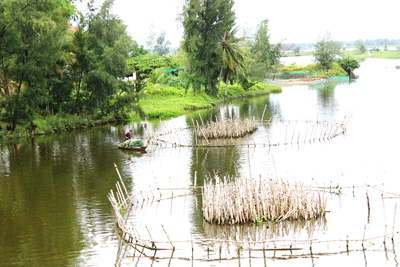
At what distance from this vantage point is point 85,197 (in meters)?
13.3

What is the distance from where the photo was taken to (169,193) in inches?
519

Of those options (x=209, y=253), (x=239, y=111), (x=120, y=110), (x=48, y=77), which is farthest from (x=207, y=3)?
(x=209, y=253)

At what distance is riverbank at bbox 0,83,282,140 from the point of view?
2589 centimetres

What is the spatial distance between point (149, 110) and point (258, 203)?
2419 centimetres

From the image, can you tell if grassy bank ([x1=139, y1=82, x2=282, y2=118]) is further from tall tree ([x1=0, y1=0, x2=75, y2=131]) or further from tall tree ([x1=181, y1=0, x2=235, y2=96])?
tall tree ([x1=0, y1=0, x2=75, y2=131])

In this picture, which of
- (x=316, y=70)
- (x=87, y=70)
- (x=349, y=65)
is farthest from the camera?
(x=349, y=65)

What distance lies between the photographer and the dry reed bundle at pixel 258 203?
33.2 ft

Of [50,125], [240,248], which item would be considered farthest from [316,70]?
[240,248]

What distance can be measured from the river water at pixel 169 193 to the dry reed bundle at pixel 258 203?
277 mm

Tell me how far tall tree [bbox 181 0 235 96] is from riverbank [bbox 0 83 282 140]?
2.37 metres

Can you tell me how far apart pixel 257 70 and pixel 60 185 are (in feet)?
128

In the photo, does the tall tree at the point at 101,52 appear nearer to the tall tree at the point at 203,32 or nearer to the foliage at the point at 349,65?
the tall tree at the point at 203,32

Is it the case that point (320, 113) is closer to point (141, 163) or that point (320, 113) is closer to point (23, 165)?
point (141, 163)

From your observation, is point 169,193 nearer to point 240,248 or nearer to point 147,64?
point 240,248
